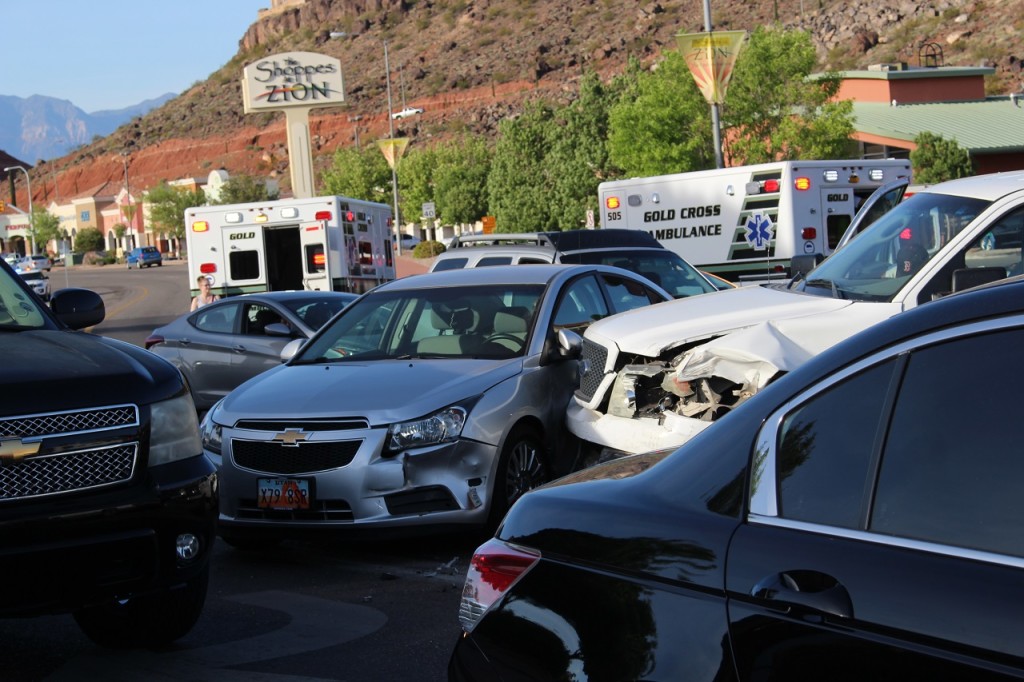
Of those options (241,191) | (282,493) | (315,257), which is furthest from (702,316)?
(241,191)

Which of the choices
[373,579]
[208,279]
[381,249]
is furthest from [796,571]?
[381,249]

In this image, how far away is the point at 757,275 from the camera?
22.8 metres

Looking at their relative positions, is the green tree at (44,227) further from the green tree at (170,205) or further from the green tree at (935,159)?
the green tree at (935,159)

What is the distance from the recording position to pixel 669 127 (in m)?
43.2

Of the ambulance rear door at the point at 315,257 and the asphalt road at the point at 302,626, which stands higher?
the ambulance rear door at the point at 315,257

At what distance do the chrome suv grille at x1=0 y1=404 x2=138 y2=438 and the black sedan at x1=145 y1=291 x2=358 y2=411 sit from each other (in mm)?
8534

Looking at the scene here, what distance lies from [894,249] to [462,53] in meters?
132

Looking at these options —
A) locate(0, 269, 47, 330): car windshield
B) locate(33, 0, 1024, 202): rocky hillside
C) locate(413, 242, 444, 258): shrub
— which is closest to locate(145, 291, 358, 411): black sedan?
locate(0, 269, 47, 330): car windshield

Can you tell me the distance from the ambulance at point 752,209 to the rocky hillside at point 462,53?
5146 centimetres

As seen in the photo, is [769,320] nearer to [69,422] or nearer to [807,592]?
[69,422]

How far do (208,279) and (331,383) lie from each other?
1534 cm

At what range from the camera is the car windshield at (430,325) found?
8281mm

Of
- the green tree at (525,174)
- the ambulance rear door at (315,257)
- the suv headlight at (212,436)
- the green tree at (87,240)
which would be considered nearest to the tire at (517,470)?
the suv headlight at (212,436)

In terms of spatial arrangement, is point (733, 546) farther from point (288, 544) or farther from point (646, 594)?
point (288, 544)
